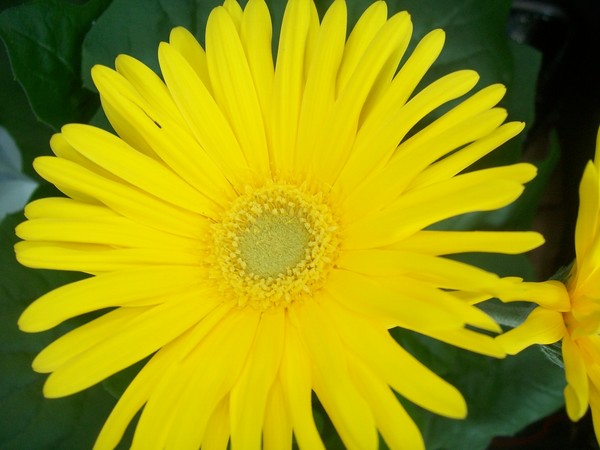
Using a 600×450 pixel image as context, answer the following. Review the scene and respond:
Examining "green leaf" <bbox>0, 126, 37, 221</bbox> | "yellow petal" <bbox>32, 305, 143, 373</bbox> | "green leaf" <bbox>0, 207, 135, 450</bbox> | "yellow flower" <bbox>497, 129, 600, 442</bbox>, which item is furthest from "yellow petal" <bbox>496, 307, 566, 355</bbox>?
"green leaf" <bbox>0, 126, 37, 221</bbox>

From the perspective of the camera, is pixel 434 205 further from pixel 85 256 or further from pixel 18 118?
pixel 18 118

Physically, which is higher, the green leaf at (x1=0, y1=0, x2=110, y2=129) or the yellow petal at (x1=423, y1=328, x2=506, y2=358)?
the green leaf at (x1=0, y1=0, x2=110, y2=129)

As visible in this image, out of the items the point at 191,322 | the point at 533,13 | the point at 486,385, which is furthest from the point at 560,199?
the point at 191,322

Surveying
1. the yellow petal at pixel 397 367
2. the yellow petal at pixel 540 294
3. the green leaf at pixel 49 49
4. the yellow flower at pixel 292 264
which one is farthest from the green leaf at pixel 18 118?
the yellow petal at pixel 540 294

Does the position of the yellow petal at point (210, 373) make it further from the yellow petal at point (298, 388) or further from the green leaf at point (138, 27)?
the green leaf at point (138, 27)

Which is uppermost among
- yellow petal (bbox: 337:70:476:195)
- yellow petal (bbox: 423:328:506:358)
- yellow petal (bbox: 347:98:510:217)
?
yellow petal (bbox: 337:70:476:195)

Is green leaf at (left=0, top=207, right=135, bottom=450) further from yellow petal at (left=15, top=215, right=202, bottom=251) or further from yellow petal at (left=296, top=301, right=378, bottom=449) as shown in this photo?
yellow petal at (left=296, top=301, right=378, bottom=449)

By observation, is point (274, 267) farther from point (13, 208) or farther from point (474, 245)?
point (13, 208)
